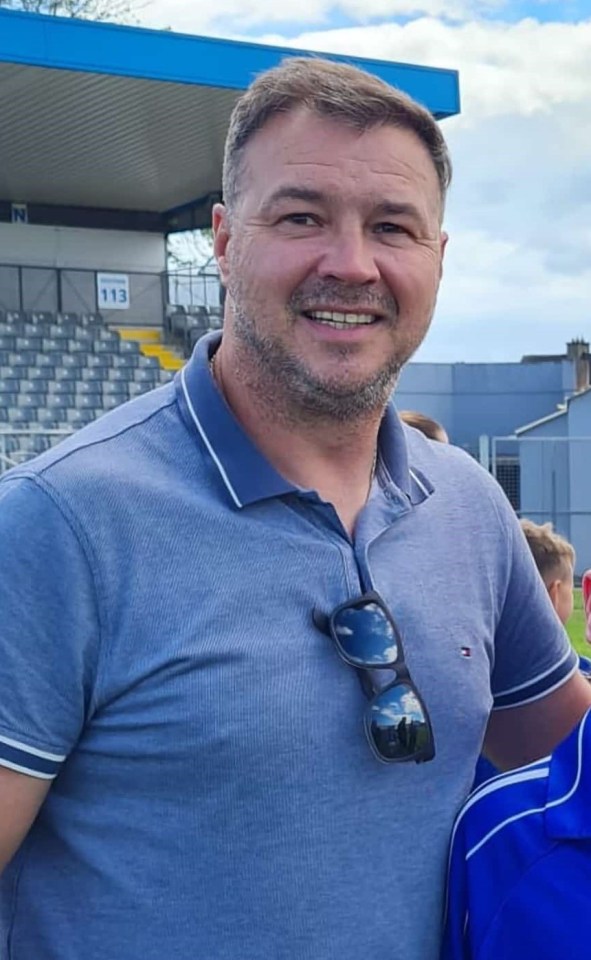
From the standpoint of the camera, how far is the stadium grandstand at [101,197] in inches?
536

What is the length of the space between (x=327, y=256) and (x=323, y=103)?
0.21 metres

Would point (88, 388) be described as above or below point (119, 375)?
below

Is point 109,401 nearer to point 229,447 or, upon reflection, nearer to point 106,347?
point 106,347

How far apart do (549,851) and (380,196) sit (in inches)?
35.0

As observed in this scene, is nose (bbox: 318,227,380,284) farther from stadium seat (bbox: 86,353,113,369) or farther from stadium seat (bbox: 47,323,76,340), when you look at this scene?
stadium seat (bbox: 47,323,76,340)

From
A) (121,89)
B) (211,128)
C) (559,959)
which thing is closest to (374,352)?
(559,959)

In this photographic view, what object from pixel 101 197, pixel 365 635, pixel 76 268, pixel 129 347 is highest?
pixel 101 197

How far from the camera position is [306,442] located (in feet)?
5.75

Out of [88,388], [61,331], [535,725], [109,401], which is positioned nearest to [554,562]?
[535,725]

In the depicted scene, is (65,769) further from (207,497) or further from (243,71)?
(243,71)

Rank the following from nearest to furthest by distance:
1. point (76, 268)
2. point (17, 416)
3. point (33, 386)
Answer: point (17, 416), point (33, 386), point (76, 268)

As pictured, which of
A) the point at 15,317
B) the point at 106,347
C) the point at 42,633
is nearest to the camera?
the point at 42,633

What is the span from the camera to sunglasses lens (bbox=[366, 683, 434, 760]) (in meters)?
1.58

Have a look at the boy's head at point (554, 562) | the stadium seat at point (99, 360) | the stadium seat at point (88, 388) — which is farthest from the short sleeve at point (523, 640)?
the stadium seat at point (99, 360)
